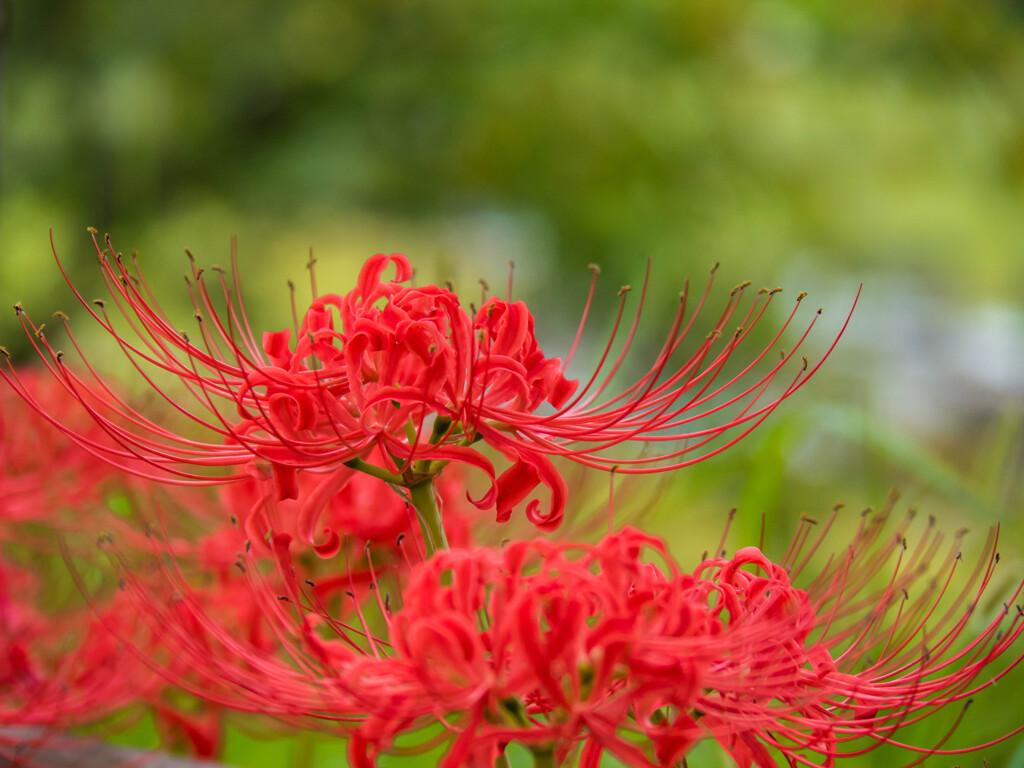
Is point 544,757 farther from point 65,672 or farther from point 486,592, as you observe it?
point 65,672

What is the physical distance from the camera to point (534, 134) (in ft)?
10.9

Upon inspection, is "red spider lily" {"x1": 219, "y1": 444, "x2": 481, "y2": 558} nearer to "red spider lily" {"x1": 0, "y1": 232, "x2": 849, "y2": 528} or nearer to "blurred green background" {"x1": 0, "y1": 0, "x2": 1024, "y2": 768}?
"red spider lily" {"x1": 0, "y1": 232, "x2": 849, "y2": 528}

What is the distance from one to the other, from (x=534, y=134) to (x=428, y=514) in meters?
3.00

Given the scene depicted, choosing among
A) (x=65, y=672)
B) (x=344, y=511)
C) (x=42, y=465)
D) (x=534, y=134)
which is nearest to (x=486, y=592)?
(x=344, y=511)

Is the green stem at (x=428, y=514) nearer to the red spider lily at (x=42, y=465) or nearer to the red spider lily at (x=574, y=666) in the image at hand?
the red spider lily at (x=574, y=666)

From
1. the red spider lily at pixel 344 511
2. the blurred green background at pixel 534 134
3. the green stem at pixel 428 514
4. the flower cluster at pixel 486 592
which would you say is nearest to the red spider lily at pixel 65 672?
the flower cluster at pixel 486 592

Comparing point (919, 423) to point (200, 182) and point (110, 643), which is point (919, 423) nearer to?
point (200, 182)

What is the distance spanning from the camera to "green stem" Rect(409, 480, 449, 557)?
480 mm

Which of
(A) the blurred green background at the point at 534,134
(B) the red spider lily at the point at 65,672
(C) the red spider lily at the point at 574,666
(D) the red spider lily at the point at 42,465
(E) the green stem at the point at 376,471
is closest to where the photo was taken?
(C) the red spider lily at the point at 574,666

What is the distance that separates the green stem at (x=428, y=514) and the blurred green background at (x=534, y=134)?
241 centimetres

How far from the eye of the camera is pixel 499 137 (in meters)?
3.30

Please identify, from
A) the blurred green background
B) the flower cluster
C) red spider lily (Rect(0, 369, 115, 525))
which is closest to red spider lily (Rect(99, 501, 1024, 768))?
the flower cluster

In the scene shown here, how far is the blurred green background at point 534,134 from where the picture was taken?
3.11 m

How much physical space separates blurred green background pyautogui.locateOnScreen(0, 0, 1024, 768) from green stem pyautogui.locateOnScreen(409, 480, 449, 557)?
2.41 metres
